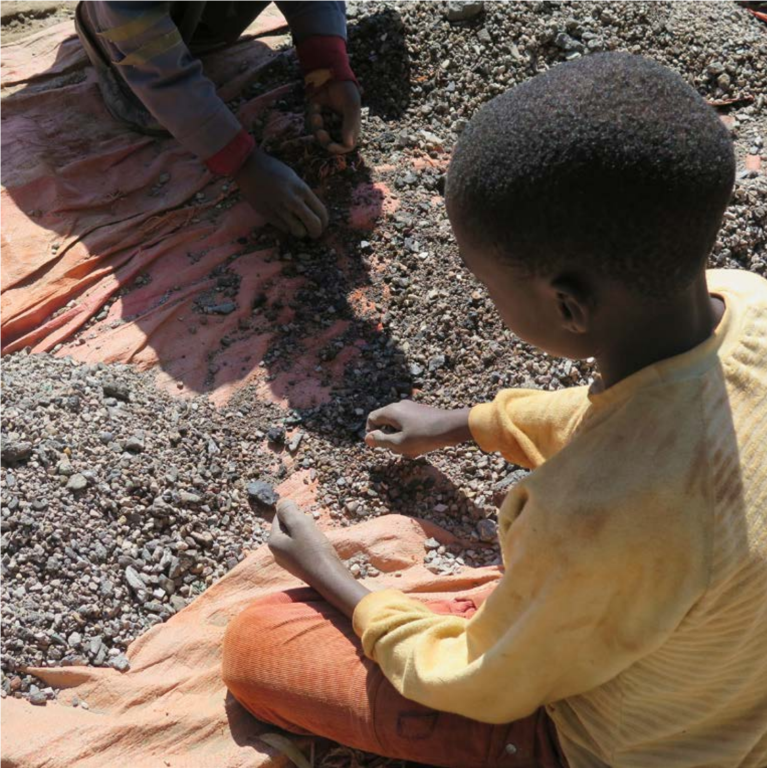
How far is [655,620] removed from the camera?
3.93ft

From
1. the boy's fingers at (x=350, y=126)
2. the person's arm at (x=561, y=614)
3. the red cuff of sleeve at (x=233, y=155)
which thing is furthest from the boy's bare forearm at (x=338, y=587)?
the boy's fingers at (x=350, y=126)

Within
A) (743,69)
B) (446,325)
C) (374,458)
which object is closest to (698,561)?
(374,458)

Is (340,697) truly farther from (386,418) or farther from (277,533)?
(386,418)

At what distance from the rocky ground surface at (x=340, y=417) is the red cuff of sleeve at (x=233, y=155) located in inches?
9.4

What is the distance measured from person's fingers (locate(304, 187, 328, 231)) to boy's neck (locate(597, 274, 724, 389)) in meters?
1.63

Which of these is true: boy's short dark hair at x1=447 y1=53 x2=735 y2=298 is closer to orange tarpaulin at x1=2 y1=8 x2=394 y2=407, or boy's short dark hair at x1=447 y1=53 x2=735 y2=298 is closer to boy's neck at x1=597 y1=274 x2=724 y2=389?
boy's neck at x1=597 y1=274 x2=724 y2=389

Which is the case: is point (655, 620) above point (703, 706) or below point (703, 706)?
above

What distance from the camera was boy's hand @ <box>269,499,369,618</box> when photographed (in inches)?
68.2

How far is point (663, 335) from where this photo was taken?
47.1 inches

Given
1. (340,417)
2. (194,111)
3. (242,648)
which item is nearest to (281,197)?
(194,111)

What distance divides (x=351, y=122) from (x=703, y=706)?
201 cm

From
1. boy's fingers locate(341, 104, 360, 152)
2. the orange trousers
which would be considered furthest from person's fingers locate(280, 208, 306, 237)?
the orange trousers

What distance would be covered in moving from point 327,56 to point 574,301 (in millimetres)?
2000

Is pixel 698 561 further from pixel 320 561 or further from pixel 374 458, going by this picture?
pixel 374 458
